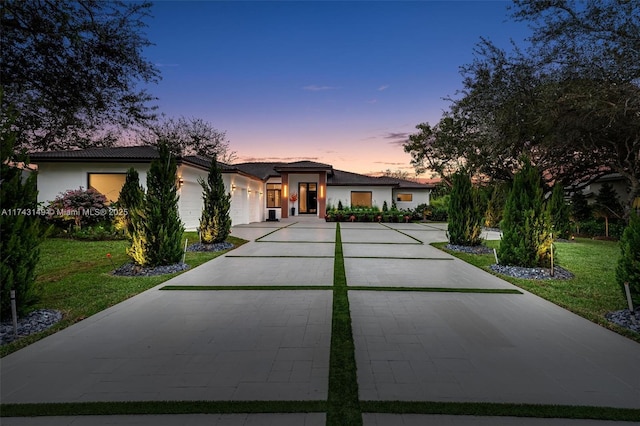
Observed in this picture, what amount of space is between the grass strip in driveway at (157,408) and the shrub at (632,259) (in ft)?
14.3

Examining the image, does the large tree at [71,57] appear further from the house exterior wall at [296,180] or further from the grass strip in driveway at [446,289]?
the house exterior wall at [296,180]

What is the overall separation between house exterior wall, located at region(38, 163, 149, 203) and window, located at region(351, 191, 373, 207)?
1740cm

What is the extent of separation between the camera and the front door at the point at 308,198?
1070 inches

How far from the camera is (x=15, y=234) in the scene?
11.9 ft

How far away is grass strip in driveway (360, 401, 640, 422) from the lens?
215 centimetres

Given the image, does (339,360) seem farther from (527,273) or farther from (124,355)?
(527,273)

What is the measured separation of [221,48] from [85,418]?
13.7 metres

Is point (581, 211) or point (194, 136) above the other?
point (194, 136)

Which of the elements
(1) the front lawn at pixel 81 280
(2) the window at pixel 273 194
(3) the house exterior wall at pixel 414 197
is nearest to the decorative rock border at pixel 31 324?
(1) the front lawn at pixel 81 280

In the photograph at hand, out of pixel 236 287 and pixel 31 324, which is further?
pixel 236 287

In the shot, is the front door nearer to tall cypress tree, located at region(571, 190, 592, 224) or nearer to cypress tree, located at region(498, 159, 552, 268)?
tall cypress tree, located at region(571, 190, 592, 224)

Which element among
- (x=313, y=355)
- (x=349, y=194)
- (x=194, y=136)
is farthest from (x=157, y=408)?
(x=194, y=136)

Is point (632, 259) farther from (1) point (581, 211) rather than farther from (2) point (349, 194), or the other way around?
(2) point (349, 194)

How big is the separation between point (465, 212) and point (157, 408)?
32.3 feet
